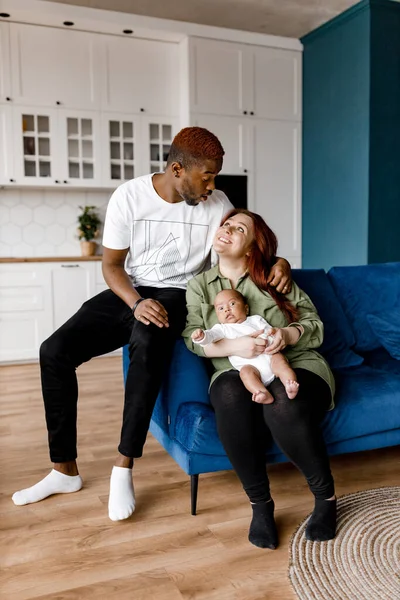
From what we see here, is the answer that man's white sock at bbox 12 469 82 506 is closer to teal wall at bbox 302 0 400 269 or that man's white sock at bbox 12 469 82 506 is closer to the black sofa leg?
the black sofa leg

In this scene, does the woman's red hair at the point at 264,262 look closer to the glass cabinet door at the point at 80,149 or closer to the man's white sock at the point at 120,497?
the man's white sock at the point at 120,497

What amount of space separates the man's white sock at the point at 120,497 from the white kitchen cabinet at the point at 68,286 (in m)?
2.78

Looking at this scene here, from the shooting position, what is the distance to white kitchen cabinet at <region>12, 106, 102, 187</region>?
14.5ft

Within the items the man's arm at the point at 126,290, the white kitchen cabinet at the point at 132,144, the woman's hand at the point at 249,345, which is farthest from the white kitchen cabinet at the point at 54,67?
the woman's hand at the point at 249,345

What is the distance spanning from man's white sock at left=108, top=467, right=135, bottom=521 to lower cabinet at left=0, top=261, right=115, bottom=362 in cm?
275

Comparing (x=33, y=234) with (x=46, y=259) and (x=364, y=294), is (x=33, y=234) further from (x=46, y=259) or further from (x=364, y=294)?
(x=364, y=294)

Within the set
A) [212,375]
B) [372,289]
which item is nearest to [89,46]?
[372,289]

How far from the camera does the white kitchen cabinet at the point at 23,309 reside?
14.2ft

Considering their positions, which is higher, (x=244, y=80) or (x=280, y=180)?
(x=244, y=80)

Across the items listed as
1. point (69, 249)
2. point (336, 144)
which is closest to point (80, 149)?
point (69, 249)

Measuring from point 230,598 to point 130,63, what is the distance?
13.9 feet

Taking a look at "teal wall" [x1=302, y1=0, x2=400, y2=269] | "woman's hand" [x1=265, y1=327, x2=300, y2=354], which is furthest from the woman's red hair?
"teal wall" [x1=302, y1=0, x2=400, y2=269]

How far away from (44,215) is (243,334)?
3.45 m

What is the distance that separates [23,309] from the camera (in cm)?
438
